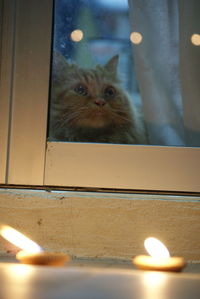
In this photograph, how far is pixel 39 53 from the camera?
4.90 ft

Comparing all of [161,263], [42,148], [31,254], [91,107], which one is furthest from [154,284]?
[91,107]

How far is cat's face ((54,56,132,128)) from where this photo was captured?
5.14 ft

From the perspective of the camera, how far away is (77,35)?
1.55 meters

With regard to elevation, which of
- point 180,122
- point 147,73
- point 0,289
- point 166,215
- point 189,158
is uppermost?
point 147,73

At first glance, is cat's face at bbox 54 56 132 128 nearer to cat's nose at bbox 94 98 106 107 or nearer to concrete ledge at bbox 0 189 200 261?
cat's nose at bbox 94 98 106 107

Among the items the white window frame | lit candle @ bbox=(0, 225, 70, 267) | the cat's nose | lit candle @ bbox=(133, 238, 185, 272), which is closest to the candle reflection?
lit candle @ bbox=(133, 238, 185, 272)

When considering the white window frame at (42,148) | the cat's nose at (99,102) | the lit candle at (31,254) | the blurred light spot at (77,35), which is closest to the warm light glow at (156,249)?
the lit candle at (31,254)

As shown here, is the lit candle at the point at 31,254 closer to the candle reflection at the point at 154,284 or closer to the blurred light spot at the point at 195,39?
the candle reflection at the point at 154,284

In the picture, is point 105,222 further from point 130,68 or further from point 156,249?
point 130,68

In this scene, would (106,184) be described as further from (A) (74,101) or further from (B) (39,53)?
(B) (39,53)

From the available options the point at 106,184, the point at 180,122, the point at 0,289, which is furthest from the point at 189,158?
the point at 0,289

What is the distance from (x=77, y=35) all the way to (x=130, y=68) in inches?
7.8

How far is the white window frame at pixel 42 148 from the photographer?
147 cm

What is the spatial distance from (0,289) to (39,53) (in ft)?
2.81
